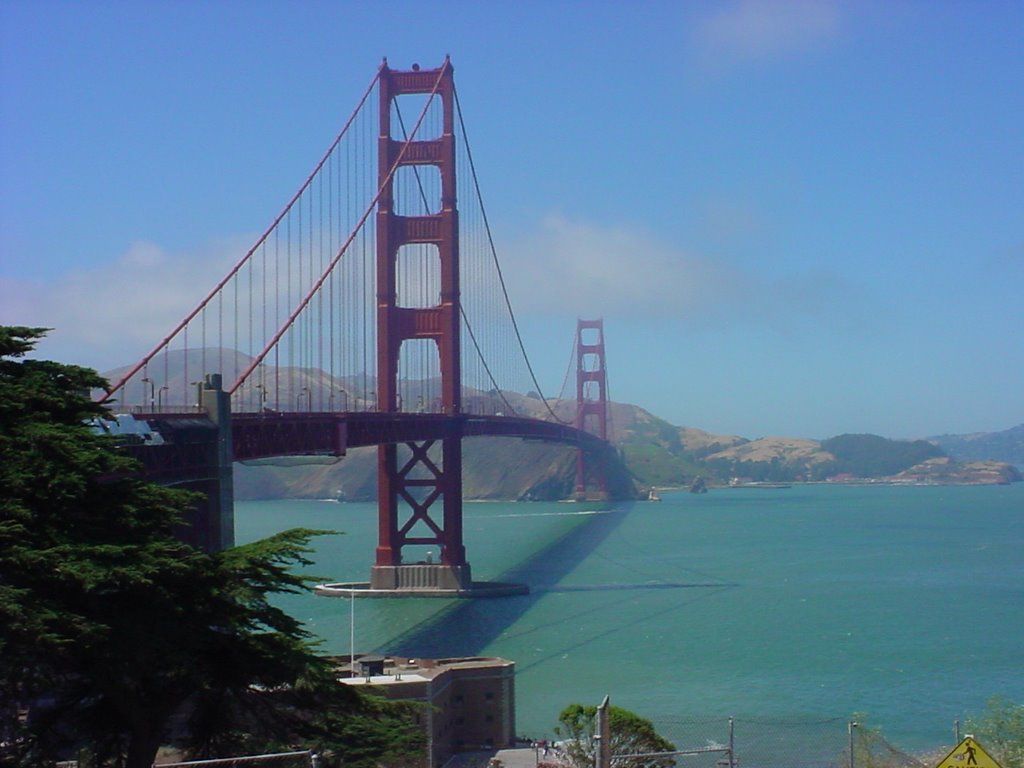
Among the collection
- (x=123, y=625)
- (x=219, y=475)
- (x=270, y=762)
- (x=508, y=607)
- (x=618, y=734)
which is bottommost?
(x=508, y=607)

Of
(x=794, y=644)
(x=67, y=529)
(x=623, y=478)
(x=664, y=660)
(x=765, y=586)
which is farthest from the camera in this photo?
(x=623, y=478)

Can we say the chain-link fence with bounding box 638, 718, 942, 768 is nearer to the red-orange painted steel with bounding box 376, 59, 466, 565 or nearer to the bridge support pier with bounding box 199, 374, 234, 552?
the bridge support pier with bounding box 199, 374, 234, 552

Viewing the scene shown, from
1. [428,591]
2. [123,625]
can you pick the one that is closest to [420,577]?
[428,591]

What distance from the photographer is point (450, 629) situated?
28844mm

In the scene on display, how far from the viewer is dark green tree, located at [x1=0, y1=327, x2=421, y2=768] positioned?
6656mm

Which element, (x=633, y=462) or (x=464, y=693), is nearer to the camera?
(x=464, y=693)

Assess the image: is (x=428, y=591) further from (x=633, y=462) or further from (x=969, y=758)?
(x=633, y=462)

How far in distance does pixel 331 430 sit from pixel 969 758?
19887mm

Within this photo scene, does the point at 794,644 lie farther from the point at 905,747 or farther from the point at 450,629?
the point at 905,747

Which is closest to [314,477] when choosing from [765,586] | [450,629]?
[765,586]

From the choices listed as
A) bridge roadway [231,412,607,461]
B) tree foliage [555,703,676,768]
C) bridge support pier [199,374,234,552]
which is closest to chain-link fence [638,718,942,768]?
tree foliage [555,703,676,768]

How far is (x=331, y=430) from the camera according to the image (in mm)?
24625

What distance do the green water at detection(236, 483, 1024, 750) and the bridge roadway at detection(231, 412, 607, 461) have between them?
242 centimetres

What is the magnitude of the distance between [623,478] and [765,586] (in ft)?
195
